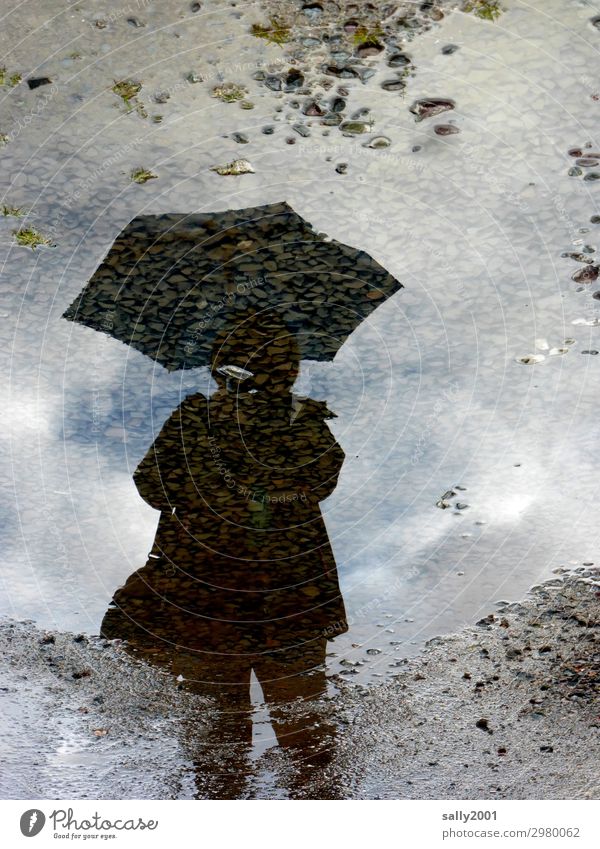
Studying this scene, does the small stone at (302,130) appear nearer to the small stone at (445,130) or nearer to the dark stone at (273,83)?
the dark stone at (273,83)

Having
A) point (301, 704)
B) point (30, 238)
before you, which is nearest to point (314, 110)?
point (30, 238)

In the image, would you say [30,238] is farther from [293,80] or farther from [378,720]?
[378,720]

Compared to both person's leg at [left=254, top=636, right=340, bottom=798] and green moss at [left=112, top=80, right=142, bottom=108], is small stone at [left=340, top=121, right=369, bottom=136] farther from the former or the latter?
person's leg at [left=254, top=636, right=340, bottom=798]

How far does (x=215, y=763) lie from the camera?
140cm

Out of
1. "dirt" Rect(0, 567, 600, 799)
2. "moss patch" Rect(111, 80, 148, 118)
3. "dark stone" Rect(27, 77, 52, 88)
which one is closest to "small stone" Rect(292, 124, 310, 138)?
"moss patch" Rect(111, 80, 148, 118)

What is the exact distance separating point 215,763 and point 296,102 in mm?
1184

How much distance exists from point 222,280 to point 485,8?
20.9 inches

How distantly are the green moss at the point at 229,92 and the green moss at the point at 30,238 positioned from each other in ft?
1.13

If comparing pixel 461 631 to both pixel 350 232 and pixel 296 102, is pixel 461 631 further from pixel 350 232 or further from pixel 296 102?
pixel 296 102

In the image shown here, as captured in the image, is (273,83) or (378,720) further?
(378,720)

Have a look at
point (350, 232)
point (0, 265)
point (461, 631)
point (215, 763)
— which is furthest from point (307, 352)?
point (215, 763)

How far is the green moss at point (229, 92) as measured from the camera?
3.40 feet

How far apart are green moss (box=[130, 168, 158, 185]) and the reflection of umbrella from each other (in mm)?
53

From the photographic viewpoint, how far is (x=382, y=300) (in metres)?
1.16
